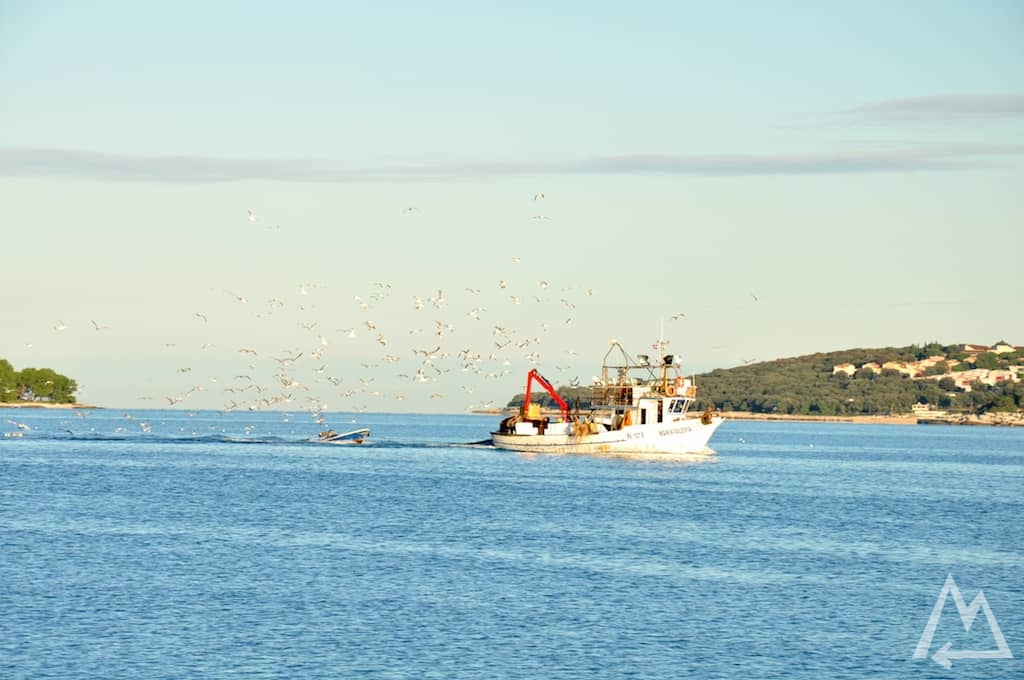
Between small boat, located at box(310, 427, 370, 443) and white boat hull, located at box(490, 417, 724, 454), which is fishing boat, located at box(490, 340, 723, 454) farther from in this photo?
small boat, located at box(310, 427, 370, 443)

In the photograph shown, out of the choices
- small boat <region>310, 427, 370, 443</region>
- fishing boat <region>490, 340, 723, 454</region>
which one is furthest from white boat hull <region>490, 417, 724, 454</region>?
small boat <region>310, 427, 370, 443</region>

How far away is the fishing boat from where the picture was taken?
139375 millimetres

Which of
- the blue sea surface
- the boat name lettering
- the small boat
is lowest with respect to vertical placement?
the blue sea surface

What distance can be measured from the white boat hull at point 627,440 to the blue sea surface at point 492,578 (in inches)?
1160

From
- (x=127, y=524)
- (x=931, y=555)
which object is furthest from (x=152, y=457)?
(x=931, y=555)

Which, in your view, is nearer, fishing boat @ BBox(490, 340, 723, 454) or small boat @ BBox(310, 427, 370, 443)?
fishing boat @ BBox(490, 340, 723, 454)

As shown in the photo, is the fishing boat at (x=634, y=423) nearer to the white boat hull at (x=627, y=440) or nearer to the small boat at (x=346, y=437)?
the white boat hull at (x=627, y=440)

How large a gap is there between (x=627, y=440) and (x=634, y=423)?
1755mm

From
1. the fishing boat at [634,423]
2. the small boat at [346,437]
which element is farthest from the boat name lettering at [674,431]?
the small boat at [346,437]

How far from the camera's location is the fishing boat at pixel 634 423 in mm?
139375

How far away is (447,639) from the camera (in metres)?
44.0

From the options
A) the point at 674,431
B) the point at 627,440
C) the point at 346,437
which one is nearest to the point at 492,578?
the point at 627,440

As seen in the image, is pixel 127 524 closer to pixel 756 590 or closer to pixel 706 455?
pixel 756 590

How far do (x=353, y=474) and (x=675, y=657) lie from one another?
80.3 metres
